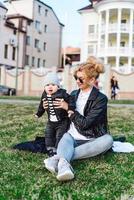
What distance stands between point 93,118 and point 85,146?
1.14 feet

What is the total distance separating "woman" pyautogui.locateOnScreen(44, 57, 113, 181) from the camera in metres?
5.52

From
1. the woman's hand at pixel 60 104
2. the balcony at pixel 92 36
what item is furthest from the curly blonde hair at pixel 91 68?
the balcony at pixel 92 36

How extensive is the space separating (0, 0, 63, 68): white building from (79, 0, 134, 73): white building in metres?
9.53

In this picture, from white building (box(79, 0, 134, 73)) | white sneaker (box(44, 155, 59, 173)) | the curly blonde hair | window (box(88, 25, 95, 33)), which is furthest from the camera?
window (box(88, 25, 95, 33))

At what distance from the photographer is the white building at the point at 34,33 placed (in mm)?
63656

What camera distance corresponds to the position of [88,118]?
552cm

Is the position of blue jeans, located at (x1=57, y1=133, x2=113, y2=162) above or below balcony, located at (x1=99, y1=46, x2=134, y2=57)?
below

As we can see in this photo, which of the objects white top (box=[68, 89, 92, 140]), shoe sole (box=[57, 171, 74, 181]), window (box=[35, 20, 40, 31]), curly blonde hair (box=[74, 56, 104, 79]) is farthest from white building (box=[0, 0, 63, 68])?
shoe sole (box=[57, 171, 74, 181])

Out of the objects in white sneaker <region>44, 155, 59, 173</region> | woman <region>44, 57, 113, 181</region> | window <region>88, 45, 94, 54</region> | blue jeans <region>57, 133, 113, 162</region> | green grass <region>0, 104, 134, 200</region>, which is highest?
window <region>88, 45, 94, 54</region>

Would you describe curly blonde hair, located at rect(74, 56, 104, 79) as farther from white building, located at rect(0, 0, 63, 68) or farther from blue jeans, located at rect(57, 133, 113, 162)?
white building, located at rect(0, 0, 63, 68)

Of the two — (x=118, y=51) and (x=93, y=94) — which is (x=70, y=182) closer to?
(x=93, y=94)

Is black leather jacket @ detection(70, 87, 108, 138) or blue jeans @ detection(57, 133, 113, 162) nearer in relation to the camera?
blue jeans @ detection(57, 133, 113, 162)

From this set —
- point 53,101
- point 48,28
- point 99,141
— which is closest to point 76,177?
point 99,141

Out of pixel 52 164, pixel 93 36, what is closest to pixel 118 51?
pixel 93 36
